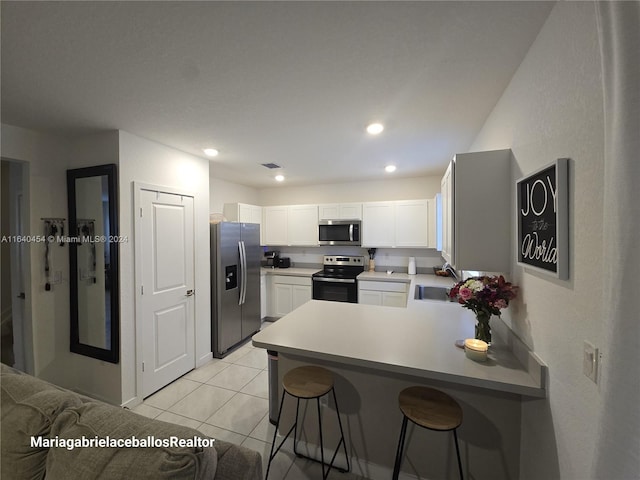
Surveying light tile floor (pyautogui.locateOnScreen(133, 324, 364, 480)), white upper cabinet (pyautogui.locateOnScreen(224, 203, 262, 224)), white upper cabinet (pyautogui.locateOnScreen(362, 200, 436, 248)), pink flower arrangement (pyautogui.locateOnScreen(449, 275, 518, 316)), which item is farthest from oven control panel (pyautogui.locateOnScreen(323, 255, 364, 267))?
pink flower arrangement (pyautogui.locateOnScreen(449, 275, 518, 316))

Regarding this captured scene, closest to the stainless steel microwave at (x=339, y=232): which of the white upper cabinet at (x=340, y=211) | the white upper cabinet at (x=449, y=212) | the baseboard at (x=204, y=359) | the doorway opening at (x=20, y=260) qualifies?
the white upper cabinet at (x=340, y=211)

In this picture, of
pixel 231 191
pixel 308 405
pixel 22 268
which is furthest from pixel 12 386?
pixel 231 191

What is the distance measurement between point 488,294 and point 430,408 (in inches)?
26.7

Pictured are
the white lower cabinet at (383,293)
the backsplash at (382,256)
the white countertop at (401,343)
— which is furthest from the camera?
the backsplash at (382,256)

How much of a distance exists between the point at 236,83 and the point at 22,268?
8.61ft

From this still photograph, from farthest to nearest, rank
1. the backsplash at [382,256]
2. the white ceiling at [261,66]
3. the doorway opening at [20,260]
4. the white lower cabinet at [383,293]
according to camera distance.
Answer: the backsplash at [382,256] < the white lower cabinet at [383,293] < the doorway opening at [20,260] < the white ceiling at [261,66]

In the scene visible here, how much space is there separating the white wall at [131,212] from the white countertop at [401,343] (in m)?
1.51

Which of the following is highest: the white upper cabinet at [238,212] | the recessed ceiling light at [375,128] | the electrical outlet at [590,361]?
the recessed ceiling light at [375,128]

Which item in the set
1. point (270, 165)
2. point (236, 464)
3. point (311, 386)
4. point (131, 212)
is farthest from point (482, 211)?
point (131, 212)

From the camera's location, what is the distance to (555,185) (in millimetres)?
982

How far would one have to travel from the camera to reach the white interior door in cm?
248

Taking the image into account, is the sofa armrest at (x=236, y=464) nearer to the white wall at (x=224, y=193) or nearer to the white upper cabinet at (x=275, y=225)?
the white wall at (x=224, y=193)

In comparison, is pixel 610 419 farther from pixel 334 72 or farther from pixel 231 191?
pixel 231 191

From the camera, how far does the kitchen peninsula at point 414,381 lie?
4.23 feet
